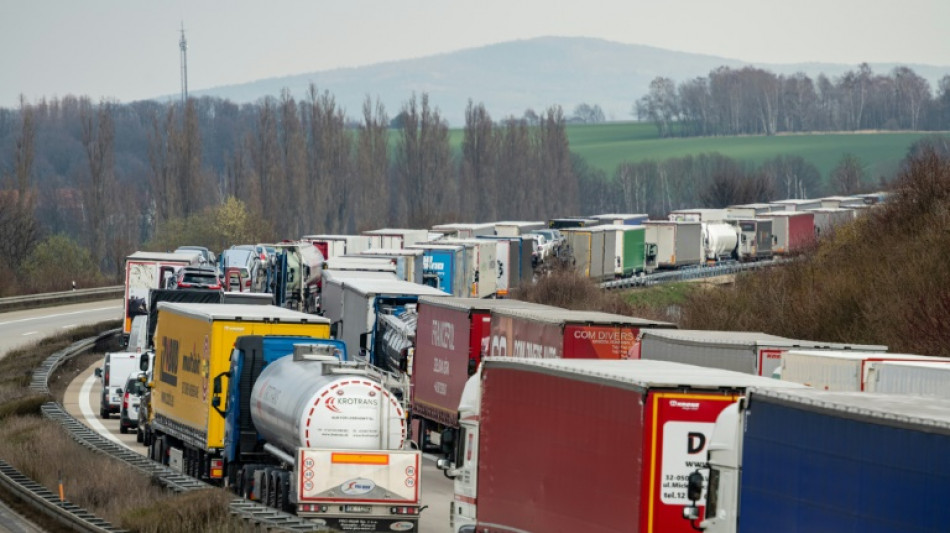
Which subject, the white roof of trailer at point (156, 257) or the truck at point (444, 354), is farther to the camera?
the white roof of trailer at point (156, 257)

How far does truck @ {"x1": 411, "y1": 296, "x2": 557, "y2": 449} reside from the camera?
33.9 metres

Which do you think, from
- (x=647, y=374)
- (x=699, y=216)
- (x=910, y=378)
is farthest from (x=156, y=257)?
(x=699, y=216)

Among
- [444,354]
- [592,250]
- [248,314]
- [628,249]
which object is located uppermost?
[248,314]

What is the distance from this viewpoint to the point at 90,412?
46.4 m

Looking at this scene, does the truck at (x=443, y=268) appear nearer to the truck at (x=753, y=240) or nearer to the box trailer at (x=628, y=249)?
the box trailer at (x=628, y=249)

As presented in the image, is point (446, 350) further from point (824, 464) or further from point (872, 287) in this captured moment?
point (824, 464)

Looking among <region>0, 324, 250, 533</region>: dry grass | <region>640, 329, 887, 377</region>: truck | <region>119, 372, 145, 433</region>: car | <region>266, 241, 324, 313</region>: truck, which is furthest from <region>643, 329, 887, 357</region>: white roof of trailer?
<region>266, 241, 324, 313</region>: truck

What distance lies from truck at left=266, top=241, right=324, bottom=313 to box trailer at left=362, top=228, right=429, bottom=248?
20.7 meters

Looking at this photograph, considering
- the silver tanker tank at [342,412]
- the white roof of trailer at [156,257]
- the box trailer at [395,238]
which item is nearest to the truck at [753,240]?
the box trailer at [395,238]

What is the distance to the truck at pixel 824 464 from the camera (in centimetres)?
1273

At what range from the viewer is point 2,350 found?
64250mm

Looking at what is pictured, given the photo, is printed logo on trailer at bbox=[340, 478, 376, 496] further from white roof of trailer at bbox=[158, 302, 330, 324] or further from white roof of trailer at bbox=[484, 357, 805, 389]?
white roof of trailer at bbox=[158, 302, 330, 324]

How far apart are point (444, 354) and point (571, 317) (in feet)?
16.3

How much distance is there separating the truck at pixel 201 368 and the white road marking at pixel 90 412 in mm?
5883
